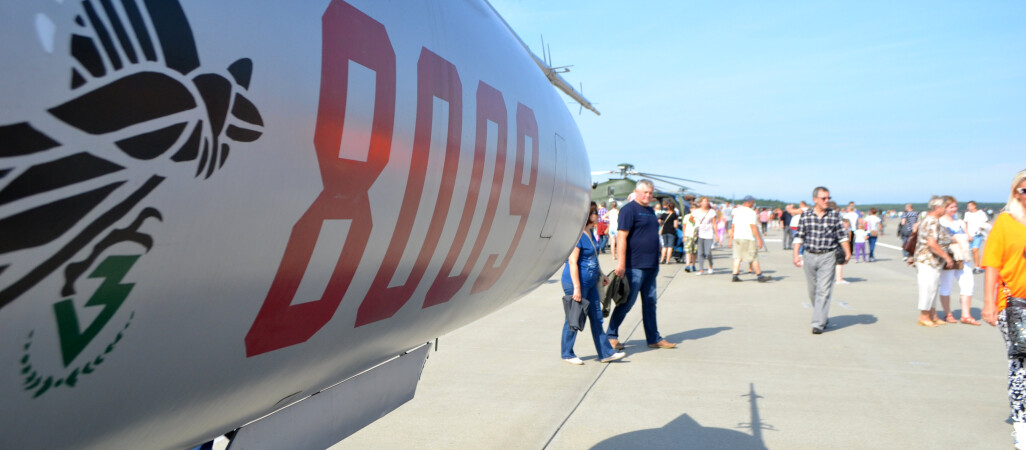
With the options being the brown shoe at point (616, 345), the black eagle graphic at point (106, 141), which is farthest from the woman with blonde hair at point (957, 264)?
the black eagle graphic at point (106, 141)

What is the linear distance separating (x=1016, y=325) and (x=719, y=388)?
2051 millimetres

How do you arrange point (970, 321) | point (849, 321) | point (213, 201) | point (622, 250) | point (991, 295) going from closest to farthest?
point (213, 201) → point (991, 295) → point (622, 250) → point (970, 321) → point (849, 321)

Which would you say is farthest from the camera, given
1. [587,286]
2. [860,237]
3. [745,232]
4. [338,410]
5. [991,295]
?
[860,237]

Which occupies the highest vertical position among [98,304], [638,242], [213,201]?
[213,201]

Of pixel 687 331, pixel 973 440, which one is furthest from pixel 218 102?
pixel 687 331

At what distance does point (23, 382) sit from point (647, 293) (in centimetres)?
593

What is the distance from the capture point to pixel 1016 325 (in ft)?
12.8

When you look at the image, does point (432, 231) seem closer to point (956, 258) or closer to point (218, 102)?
point (218, 102)

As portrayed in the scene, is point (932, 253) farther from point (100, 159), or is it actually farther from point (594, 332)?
point (100, 159)

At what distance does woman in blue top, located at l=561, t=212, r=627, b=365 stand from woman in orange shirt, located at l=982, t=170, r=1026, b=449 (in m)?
2.80

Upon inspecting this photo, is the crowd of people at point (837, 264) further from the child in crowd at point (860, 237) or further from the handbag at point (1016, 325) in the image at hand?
the child in crowd at point (860, 237)

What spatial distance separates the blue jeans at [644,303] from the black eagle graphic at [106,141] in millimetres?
5529

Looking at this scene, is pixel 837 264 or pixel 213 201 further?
pixel 837 264

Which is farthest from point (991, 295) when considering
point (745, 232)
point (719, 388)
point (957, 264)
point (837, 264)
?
point (745, 232)
